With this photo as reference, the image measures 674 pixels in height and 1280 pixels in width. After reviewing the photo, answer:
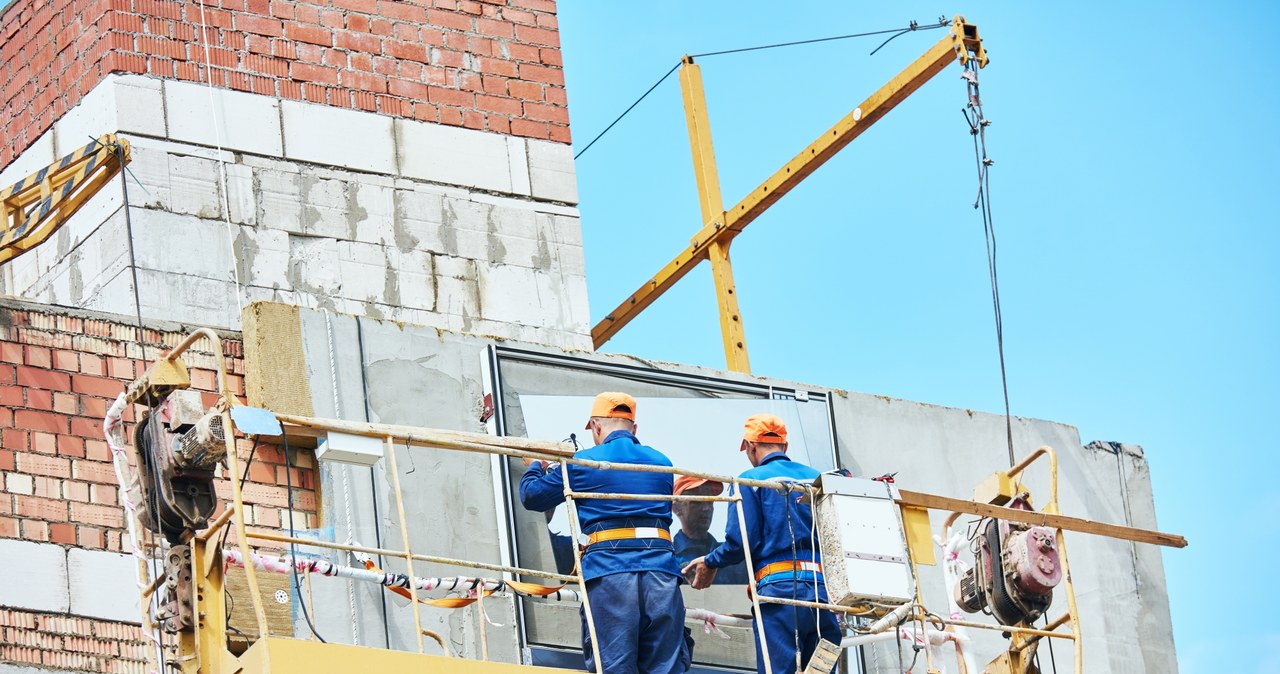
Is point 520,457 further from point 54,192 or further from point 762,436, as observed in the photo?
point 54,192

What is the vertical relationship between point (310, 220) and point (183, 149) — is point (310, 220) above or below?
below

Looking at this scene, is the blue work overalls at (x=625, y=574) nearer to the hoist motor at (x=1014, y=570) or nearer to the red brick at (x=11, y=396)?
the hoist motor at (x=1014, y=570)

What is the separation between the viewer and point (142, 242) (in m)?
12.7

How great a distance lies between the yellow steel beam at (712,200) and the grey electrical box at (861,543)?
20.4 feet

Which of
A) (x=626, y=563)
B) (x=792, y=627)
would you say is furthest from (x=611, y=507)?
(x=792, y=627)

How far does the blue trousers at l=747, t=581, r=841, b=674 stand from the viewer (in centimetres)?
1059

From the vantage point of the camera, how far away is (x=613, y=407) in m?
10.8

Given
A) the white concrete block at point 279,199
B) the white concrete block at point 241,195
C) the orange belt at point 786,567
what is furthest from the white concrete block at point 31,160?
the orange belt at point 786,567

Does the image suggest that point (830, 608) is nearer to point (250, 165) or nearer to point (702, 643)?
point (702, 643)

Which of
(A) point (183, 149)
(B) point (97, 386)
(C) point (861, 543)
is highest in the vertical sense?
(A) point (183, 149)

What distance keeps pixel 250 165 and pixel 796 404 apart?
12.6 feet

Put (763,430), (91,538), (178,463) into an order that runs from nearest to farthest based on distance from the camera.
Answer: (178,463) < (91,538) < (763,430)

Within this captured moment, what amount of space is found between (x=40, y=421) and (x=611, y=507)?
3064 millimetres

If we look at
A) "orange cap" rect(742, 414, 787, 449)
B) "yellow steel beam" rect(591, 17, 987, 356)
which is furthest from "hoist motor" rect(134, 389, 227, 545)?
"yellow steel beam" rect(591, 17, 987, 356)
